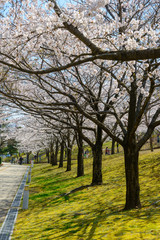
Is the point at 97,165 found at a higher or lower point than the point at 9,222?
higher

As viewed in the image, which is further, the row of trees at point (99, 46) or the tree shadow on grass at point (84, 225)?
the tree shadow on grass at point (84, 225)

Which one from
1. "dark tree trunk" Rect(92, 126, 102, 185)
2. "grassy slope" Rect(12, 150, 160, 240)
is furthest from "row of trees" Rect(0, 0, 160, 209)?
"dark tree trunk" Rect(92, 126, 102, 185)

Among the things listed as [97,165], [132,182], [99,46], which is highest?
[99,46]

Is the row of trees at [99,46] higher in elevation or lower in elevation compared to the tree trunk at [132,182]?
higher

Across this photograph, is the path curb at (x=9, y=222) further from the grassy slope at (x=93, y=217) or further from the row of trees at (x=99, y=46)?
the row of trees at (x=99, y=46)

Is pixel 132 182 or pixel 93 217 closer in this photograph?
pixel 93 217

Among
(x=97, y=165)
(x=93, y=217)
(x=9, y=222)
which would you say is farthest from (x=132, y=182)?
(x=97, y=165)

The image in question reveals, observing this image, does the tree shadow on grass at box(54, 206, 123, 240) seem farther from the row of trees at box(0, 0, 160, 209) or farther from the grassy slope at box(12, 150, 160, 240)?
the row of trees at box(0, 0, 160, 209)

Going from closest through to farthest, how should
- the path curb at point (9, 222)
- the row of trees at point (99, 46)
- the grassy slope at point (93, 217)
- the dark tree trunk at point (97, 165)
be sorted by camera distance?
1. the row of trees at point (99, 46)
2. the grassy slope at point (93, 217)
3. the path curb at point (9, 222)
4. the dark tree trunk at point (97, 165)

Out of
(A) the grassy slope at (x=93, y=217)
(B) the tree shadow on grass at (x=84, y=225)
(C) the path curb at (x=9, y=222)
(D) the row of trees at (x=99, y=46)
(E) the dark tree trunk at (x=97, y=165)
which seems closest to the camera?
(D) the row of trees at (x=99, y=46)

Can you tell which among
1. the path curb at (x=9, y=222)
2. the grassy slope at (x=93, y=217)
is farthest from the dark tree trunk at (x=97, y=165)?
the path curb at (x=9, y=222)

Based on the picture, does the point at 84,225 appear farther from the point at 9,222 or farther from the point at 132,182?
the point at 9,222

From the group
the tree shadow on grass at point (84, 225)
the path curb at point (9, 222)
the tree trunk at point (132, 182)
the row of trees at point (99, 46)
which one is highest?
the row of trees at point (99, 46)

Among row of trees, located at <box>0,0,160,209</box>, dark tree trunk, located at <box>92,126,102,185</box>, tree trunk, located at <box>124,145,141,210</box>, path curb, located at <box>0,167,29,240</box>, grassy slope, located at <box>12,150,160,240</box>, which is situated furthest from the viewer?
dark tree trunk, located at <box>92,126,102,185</box>
